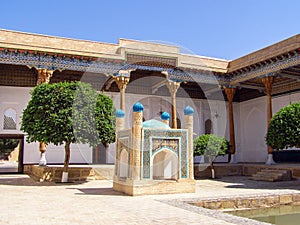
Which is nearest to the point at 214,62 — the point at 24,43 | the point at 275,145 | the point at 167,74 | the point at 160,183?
the point at 167,74

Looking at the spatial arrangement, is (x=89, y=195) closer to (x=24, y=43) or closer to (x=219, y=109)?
(x=24, y=43)

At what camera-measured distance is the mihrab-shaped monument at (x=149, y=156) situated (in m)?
8.77

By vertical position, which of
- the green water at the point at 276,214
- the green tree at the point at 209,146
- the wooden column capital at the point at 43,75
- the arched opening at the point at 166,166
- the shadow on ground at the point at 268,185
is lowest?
the green water at the point at 276,214

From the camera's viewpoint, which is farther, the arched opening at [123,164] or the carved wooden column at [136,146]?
the arched opening at [123,164]

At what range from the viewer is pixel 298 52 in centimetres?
1402

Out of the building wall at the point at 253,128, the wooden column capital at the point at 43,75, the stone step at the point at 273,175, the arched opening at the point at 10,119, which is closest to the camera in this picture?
the stone step at the point at 273,175

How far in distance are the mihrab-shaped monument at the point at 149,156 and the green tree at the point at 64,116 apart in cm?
179

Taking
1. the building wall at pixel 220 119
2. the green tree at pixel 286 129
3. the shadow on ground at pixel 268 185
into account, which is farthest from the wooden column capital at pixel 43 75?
the green tree at pixel 286 129

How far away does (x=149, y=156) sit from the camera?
890 centimetres

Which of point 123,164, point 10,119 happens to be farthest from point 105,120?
point 10,119

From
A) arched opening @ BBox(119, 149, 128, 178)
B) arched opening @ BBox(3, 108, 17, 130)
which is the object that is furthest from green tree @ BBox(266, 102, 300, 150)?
arched opening @ BBox(3, 108, 17, 130)

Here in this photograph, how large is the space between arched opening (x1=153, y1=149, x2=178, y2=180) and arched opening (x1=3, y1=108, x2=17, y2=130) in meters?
8.79

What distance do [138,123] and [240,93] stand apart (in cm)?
1432

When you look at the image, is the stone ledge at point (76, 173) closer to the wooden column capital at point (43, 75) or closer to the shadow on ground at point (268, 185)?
the wooden column capital at point (43, 75)
